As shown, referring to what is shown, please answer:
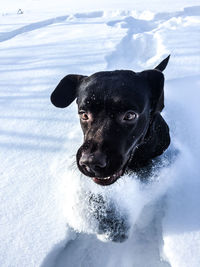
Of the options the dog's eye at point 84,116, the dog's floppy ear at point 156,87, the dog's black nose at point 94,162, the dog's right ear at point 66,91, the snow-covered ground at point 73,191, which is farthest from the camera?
the dog's right ear at point 66,91

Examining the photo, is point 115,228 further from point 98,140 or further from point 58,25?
point 58,25

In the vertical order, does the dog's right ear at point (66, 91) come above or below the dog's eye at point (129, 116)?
below

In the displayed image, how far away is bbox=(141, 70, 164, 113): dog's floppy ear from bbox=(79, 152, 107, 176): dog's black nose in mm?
830

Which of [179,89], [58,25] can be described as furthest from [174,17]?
[179,89]

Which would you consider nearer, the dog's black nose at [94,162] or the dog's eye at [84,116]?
the dog's black nose at [94,162]

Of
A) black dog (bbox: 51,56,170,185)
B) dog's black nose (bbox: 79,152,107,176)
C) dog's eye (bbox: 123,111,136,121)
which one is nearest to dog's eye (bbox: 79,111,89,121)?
black dog (bbox: 51,56,170,185)

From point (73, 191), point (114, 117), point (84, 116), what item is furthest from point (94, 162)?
point (73, 191)

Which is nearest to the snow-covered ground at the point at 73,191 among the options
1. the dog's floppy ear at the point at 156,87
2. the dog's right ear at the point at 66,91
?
the dog's right ear at the point at 66,91

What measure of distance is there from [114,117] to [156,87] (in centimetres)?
62

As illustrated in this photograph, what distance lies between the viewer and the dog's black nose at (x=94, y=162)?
1.58 metres

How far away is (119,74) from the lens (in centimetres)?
220

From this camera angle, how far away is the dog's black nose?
1.58m

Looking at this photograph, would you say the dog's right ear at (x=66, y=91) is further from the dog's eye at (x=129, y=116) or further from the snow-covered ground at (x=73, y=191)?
the dog's eye at (x=129, y=116)

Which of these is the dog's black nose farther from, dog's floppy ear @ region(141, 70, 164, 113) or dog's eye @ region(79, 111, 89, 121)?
dog's floppy ear @ region(141, 70, 164, 113)
